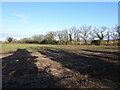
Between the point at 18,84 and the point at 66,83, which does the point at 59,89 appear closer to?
the point at 66,83

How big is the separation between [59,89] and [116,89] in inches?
75.8

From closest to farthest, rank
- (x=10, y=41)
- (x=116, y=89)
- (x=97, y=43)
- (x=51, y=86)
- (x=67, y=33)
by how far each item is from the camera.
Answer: (x=116, y=89), (x=51, y=86), (x=97, y=43), (x=67, y=33), (x=10, y=41)

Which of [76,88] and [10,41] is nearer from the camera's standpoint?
[76,88]

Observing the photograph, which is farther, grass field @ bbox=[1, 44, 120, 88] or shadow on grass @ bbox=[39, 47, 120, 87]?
shadow on grass @ bbox=[39, 47, 120, 87]

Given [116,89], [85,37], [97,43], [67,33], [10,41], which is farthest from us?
[10,41]

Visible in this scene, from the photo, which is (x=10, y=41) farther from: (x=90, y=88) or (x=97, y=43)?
(x=90, y=88)

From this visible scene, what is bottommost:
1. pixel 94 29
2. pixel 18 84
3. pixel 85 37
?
pixel 18 84

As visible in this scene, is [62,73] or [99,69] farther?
[99,69]

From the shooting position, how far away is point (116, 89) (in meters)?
3.03

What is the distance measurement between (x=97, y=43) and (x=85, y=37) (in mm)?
12377

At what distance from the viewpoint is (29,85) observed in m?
3.55

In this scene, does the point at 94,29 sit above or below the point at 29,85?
above

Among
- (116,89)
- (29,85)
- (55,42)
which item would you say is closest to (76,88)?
(116,89)

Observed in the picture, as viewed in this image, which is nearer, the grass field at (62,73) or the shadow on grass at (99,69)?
the grass field at (62,73)
